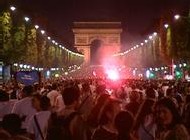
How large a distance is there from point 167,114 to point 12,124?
Answer: 79.0 inches

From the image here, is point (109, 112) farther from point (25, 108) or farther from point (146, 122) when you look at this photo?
point (25, 108)

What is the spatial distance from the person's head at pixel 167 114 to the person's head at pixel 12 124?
183 cm

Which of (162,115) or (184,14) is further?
(184,14)

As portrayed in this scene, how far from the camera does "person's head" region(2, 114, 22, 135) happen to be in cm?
884

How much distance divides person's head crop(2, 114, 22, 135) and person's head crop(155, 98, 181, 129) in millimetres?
1826

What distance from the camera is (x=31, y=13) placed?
10594 cm

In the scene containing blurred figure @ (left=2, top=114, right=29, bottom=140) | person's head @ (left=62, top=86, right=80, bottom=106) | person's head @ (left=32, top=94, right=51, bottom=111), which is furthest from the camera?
person's head @ (left=32, top=94, right=51, bottom=111)

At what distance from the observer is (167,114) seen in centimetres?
899

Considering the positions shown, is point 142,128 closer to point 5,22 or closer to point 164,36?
point 5,22

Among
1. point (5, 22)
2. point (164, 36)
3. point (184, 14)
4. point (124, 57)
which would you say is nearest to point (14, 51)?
point (5, 22)

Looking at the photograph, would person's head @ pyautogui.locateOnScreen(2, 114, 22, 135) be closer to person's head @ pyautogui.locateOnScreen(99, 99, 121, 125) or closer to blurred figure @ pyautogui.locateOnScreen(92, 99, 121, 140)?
blurred figure @ pyautogui.locateOnScreen(92, 99, 121, 140)

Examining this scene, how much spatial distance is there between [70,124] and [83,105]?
516 centimetres

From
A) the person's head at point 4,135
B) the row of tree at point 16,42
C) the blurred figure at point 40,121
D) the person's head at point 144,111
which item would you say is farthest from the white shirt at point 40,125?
the row of tree at point 16,42

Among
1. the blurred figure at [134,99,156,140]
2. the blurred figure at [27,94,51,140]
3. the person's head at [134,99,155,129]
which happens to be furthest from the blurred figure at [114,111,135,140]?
the blurred figure at [27,94,51,140]
